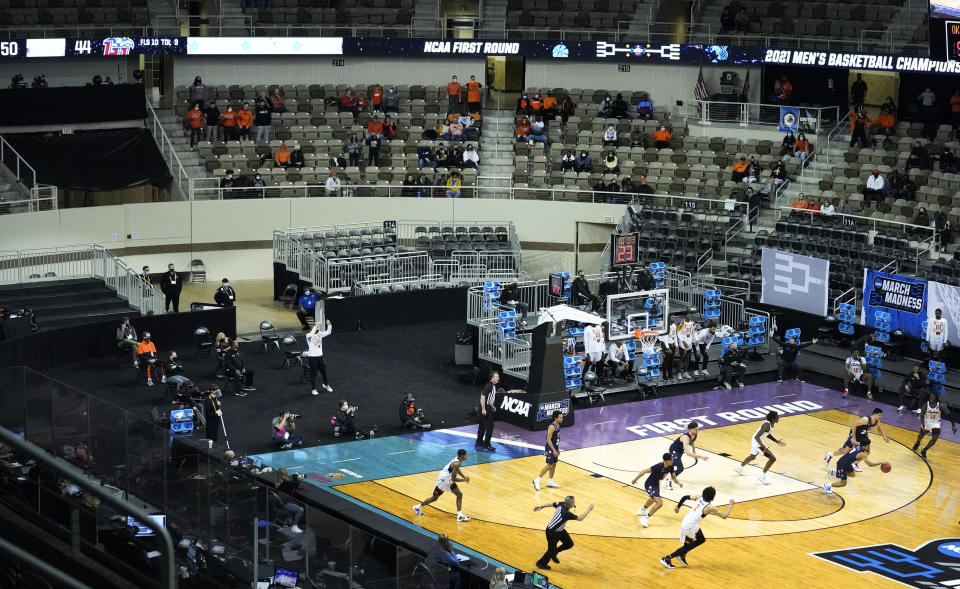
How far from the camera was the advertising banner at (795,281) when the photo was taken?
3550 centimetres

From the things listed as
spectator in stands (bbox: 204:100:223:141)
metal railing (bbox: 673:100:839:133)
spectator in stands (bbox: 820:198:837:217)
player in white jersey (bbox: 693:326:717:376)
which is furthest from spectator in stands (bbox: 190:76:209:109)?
spectator in stands (bbox: 820:198:837:217)

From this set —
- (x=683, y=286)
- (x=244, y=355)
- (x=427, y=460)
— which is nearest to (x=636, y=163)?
(x=683, y=286)

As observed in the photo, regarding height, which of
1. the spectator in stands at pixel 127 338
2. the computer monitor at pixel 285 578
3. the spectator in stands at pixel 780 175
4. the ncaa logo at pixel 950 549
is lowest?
the ncaa logo at pixel 950 549

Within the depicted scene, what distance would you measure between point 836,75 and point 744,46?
4.32 meters

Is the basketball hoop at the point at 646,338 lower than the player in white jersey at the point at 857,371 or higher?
higher

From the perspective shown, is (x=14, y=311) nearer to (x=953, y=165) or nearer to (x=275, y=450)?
(x=275, y=450)

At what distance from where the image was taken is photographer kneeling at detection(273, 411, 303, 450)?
26938mm

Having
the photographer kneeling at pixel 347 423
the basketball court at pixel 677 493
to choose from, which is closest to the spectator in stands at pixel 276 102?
the basketball court at pixel 677 493

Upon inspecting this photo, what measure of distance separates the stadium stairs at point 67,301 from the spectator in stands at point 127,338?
3.63ft

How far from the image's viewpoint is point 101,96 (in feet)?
140

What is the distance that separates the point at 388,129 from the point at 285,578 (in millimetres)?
28915

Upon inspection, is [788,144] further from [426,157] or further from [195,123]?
[195,123]

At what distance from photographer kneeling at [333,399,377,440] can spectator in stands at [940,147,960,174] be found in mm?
20430

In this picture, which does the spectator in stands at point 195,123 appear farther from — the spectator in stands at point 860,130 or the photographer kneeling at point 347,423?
the spectator in stands at point 860,130
